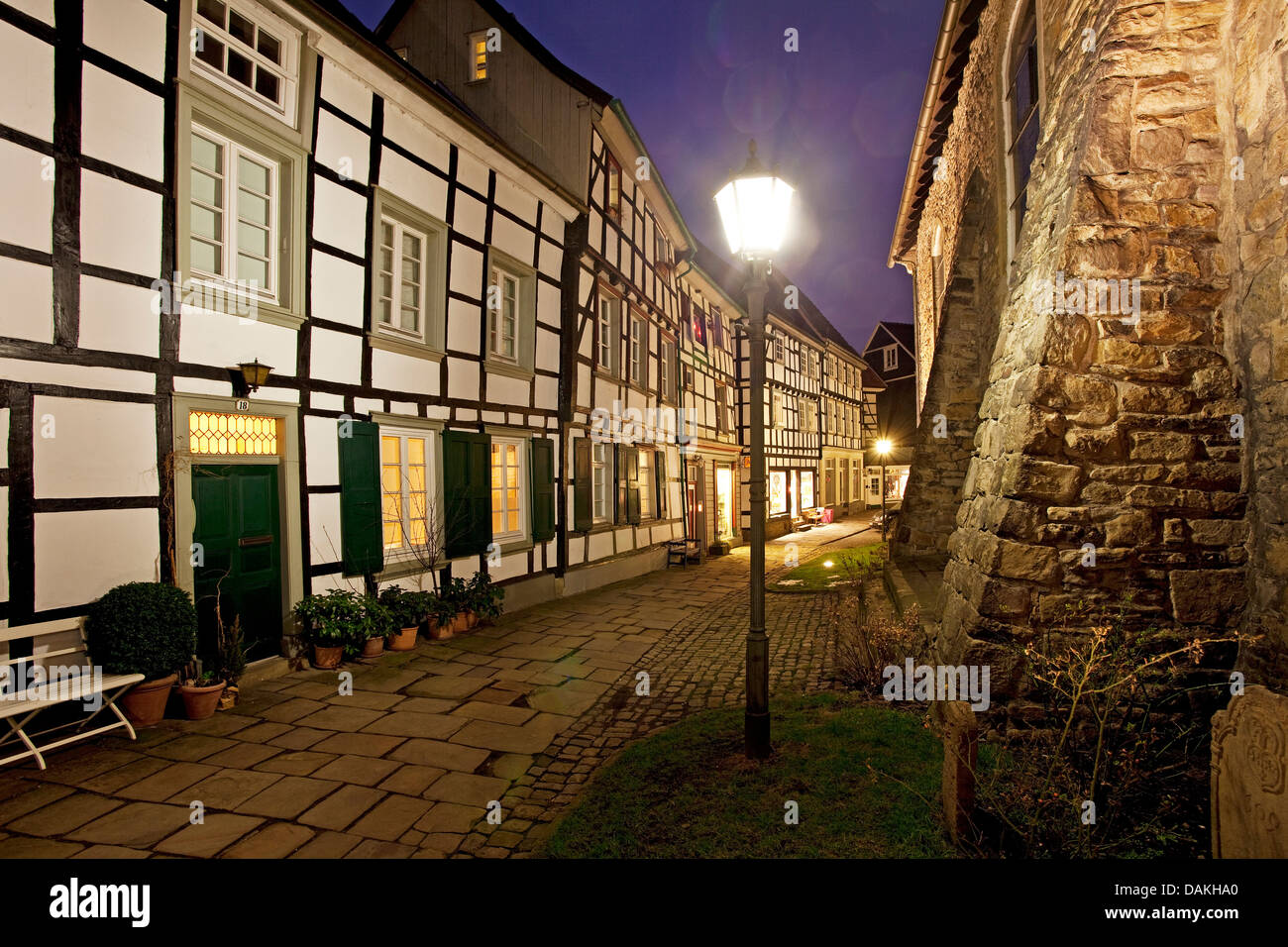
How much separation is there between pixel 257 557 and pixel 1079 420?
6828 mm

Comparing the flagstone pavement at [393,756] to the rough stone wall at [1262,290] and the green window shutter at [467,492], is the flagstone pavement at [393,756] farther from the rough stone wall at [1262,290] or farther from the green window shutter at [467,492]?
the rough stone wall at [1262,290]

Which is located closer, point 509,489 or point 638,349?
point 509,489

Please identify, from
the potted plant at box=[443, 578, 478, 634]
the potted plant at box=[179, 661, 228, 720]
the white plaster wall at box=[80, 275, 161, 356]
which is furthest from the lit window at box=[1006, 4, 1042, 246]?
the potted plant at box=[179, 661, 228, 720]

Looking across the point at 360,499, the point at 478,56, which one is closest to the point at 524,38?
the point at 478,56

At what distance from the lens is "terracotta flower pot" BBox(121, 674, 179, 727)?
4.86 m

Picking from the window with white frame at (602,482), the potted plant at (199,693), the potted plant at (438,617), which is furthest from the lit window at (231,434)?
the window with white frame at (602,482)

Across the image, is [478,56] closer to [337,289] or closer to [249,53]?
[249,53]

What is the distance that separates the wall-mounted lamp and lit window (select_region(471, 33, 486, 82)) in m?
7.62

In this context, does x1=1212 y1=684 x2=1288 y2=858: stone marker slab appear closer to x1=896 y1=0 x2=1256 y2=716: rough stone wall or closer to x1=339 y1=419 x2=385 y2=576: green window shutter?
x1=896 y1=0 x2=1256 y2=716: rough stone wall

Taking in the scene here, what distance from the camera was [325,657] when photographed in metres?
6.54

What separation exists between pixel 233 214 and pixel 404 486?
346cm

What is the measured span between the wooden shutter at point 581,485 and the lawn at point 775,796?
6.97 metres
